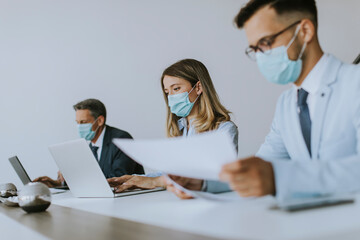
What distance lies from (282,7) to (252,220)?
2.98ft

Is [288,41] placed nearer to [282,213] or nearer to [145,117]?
[282,213]

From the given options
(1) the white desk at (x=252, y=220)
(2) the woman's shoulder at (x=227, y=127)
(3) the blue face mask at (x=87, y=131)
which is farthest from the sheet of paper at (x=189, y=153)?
(3) the blue face mask at (x=87, y=131)

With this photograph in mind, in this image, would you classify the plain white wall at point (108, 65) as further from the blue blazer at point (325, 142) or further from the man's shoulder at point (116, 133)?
the blue blazer at point (325, 142)

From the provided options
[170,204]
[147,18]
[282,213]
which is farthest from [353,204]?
[147,18]

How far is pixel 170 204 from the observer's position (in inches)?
48.2

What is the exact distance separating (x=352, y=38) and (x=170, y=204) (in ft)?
15.7

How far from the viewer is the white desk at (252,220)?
69 cm

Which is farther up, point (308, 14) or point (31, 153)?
point (308, 14)

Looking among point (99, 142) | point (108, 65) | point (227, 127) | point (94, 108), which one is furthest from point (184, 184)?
point (108, 65)

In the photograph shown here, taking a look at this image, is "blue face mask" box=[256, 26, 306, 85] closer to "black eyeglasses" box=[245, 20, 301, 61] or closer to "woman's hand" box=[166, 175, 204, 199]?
"black eyeglasses" box=[245, 20, 301, 61]

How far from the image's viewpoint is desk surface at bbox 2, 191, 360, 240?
0.69m

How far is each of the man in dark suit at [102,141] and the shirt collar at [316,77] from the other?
211 centimetres

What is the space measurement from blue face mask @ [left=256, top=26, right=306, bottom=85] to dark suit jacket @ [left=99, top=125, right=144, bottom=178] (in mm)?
2015

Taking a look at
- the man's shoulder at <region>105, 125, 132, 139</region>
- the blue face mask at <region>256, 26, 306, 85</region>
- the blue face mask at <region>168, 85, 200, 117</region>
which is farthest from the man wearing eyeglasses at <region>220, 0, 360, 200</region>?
the man's shoulder at <region>105, 125, 132, 139</region>
